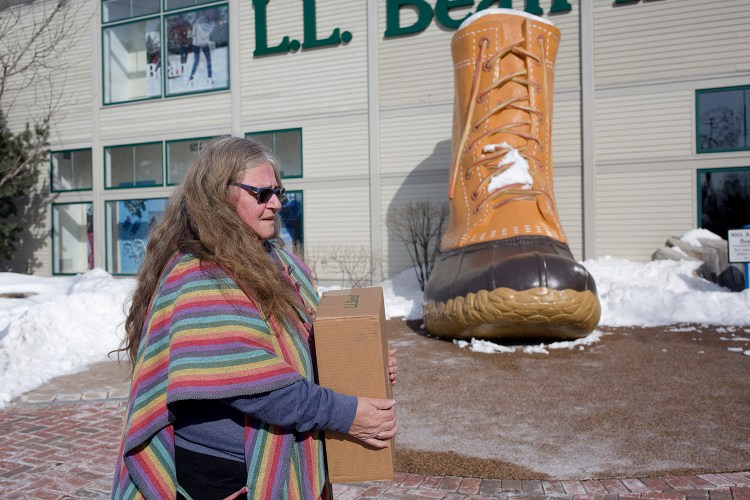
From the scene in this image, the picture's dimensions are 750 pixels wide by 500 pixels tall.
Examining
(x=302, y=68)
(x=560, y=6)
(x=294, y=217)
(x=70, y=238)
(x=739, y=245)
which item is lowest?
(x=739, y=245)

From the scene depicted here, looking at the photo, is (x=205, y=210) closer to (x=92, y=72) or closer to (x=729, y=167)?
(x=729, y=167)

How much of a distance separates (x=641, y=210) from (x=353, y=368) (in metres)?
11.7

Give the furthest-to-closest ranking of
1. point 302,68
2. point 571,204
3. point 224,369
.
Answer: point 302,68 < point 571,204 < point 224,369

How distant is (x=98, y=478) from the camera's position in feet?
11.1

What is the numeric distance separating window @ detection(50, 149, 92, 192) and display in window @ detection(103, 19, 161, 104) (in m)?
1.73

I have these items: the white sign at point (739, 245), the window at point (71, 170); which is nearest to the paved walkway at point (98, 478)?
the white sign at point (739, 245)

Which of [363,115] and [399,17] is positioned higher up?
[399,17]

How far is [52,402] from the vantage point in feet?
16.5

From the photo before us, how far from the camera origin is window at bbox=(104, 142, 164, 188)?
16422 millimetres

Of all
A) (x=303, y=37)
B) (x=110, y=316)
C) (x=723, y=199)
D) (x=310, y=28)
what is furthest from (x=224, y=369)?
(x=303, y=37)

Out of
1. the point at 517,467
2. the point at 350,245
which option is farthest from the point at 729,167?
the point at 517,467

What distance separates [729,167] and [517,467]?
34.4 feet

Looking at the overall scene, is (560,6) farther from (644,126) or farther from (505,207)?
(505,207)

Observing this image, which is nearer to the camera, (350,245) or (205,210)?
(205,210)
